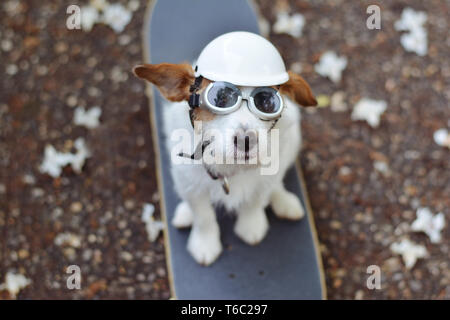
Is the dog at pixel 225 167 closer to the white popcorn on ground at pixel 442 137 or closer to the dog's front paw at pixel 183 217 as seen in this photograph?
the dog's front paw at pixel 183 217

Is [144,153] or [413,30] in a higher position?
[413,30]

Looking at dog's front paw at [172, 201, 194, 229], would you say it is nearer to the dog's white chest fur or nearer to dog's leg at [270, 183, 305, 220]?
the dog's white chest fur

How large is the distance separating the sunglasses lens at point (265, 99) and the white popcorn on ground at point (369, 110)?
1538 millimetres

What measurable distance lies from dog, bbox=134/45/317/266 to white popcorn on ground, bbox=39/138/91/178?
804 mm

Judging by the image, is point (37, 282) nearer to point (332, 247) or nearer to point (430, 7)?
point (332, 247)

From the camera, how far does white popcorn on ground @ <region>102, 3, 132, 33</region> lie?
343 cm

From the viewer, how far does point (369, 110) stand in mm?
3076

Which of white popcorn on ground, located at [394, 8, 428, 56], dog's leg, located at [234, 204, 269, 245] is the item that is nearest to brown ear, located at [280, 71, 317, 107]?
dog's leg, located at [234, 204, 269, 245]

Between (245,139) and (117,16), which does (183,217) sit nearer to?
(245,139)

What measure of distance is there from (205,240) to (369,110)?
1.42 m

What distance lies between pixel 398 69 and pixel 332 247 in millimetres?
1353

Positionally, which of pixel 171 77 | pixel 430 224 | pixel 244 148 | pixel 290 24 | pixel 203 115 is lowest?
pixel 430 224

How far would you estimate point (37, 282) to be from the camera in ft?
8.68

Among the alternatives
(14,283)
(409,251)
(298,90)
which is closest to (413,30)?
(409,251)
